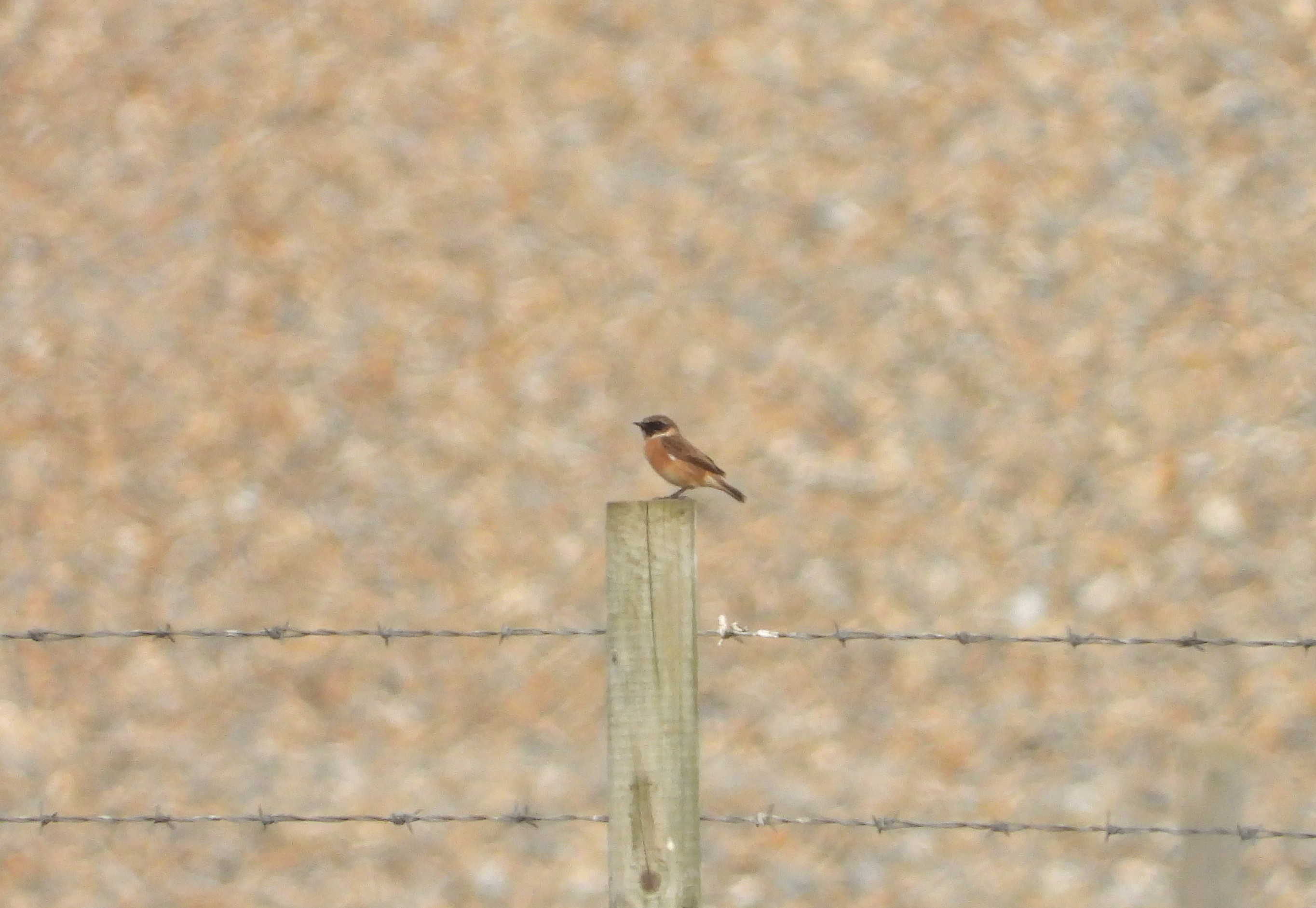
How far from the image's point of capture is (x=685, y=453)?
7227 millimetres

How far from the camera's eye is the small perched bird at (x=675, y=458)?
284 inches

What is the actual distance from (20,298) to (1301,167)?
26.5ft

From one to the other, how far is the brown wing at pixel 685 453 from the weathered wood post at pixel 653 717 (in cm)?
278

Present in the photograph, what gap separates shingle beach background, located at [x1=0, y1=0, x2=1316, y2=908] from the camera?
1144 cm

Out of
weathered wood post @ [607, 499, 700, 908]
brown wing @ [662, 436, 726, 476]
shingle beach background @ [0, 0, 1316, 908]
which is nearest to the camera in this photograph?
weathered wood post @ [607, 499, 700, 908]

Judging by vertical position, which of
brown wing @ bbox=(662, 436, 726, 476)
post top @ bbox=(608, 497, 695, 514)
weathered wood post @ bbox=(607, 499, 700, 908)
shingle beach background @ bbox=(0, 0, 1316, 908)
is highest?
post top @ bbox=(608, 497, 695, 514)

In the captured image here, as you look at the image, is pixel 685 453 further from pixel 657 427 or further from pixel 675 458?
pixel 657 427

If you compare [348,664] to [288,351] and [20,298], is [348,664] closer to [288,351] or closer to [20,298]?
[288,351]

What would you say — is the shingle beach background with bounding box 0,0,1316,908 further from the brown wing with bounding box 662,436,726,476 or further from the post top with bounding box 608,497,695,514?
the post top with bounding box 608,497,695,514

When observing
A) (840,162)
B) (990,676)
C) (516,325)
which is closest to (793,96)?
(840,162)

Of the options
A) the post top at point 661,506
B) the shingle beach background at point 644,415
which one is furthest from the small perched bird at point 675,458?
the shingle beach background at point 644,415

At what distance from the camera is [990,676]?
1154 centimetres

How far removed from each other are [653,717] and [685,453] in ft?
9.71

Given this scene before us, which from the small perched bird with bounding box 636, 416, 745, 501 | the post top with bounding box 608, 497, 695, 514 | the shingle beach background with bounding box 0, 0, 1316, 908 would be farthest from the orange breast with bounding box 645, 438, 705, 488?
the shingle beach background with bounding box 0, 0, 1316, 908
